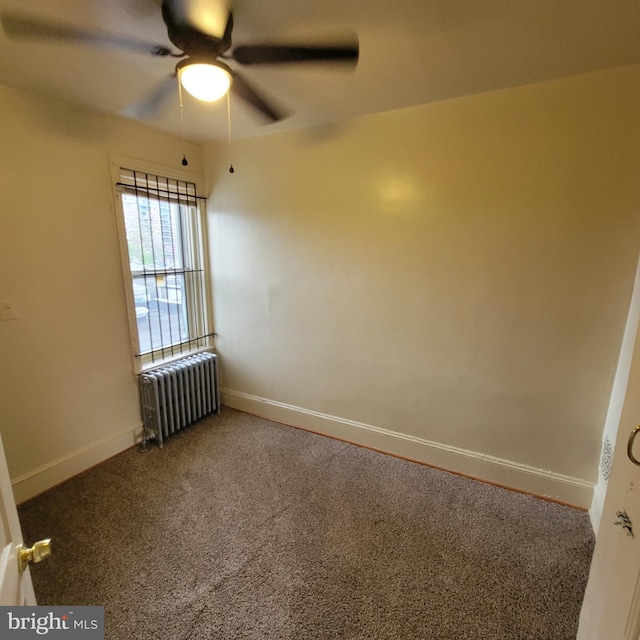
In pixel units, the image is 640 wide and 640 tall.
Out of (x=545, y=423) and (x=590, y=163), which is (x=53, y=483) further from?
(x=590, y=163)

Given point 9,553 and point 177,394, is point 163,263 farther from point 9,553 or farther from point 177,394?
point 9,553

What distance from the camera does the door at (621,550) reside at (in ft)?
2.61

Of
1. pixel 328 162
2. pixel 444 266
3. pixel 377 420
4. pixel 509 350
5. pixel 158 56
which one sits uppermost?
pixel 158 56

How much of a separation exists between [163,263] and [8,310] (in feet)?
3.61

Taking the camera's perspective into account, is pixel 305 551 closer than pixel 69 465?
Yes

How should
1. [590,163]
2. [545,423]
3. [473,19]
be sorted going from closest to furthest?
[473,19], [590,163], [545,423]

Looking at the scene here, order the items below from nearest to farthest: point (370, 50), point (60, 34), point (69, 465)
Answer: point (60, 34)
point (370, 50)
point (69, 465)

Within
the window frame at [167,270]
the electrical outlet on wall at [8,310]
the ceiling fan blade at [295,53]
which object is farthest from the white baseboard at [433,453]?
the ceiling fan blade at [295,53]

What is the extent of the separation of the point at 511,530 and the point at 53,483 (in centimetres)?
285

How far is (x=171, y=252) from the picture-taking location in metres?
3.02

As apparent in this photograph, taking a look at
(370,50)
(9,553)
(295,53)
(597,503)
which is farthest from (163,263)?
(597,503)

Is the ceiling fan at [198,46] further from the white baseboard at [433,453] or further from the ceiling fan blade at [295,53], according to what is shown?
the white baseboard at [433,453]

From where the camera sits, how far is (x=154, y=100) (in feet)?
6.60

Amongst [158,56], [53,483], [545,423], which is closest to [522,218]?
[545,423]
